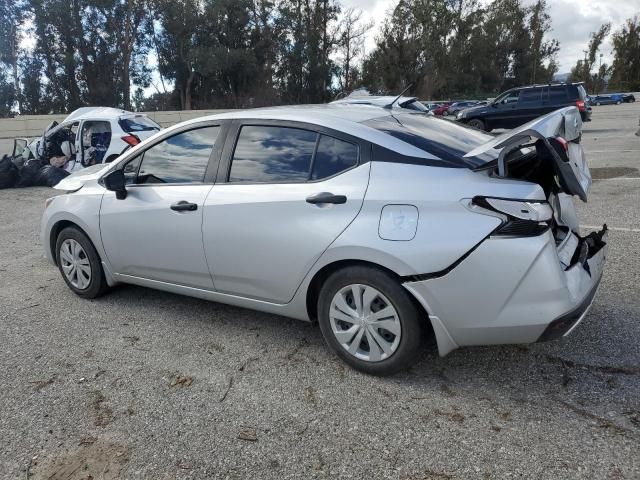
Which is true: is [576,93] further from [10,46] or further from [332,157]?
[10,46]

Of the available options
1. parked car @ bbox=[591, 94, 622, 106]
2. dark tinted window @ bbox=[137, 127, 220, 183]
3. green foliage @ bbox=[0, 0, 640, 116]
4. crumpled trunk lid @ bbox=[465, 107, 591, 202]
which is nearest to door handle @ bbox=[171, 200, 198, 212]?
dark tinted window @ bbox=[137, 127, 220, 183]

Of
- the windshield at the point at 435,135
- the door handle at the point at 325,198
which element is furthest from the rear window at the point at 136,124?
the door handle at the point at 325,198

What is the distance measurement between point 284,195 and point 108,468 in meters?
1.74

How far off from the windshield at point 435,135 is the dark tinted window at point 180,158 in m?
1.20

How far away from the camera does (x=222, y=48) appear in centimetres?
4347

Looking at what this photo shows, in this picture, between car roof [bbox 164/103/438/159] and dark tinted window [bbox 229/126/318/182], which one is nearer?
car roof [bbox 164/103/438/159]

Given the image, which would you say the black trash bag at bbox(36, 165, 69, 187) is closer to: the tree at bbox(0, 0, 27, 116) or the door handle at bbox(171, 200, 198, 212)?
the door handle at bbox(171, 200, 198, 212)

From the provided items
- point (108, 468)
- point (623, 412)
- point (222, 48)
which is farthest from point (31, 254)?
point (222, 48)

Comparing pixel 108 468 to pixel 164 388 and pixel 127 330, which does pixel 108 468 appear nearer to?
pixel 164 388

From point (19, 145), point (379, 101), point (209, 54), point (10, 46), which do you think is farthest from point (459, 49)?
point (379, 101)

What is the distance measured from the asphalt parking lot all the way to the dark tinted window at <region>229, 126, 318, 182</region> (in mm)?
1172

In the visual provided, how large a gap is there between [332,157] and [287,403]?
1461mm

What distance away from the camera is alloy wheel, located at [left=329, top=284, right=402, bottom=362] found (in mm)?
2938

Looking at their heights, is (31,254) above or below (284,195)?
below
